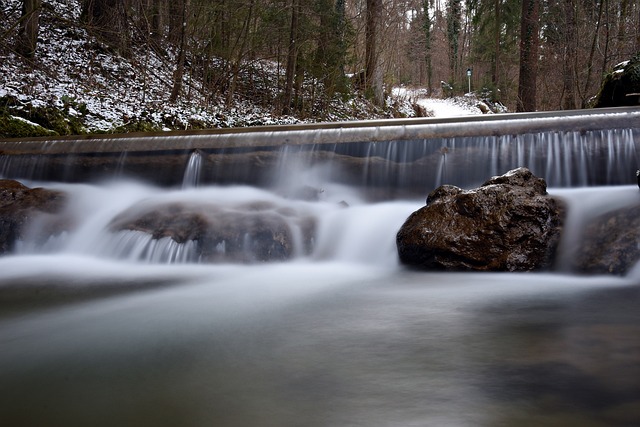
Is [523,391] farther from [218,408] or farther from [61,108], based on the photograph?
[61,108]

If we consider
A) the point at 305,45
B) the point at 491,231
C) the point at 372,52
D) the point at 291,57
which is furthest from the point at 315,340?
the point at 372,52

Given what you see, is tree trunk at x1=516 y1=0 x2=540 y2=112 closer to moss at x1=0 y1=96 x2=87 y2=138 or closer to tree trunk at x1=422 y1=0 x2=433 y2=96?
moss at x1=0 y1=96 x2=87 y2=138

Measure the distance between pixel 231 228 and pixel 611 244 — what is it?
3992 millimetres

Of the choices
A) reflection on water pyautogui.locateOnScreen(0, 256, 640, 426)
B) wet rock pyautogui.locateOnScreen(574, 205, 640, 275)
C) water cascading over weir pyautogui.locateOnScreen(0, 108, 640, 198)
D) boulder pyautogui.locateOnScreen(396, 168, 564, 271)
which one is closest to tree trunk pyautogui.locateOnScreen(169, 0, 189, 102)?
water cascading over weir pyautogui.locateOnScreen(0, 108, 640, 198)

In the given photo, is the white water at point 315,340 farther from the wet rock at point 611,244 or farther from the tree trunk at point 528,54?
the tree trunk at point 528,54

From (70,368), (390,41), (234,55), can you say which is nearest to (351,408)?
(70,368)

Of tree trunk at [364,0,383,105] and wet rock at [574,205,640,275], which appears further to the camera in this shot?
tree trunk at [364,0,383,105]

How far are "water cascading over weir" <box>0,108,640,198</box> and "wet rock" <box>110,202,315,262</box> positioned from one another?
1.56m

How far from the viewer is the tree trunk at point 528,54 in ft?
51.3

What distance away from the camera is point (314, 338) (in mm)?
3484

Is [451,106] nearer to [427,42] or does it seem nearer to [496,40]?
[496,40]

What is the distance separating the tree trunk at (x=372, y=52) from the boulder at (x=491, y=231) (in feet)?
50.4

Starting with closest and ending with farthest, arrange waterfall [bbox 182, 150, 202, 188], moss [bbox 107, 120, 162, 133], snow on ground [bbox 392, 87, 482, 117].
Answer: waterfall [bbox 182, 150, 202, 188]
moss [bbox 107, 120, 162, 133]
snow on ground [bbox 392, 87, 482, 117]

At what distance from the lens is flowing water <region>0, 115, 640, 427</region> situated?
7.75ft
